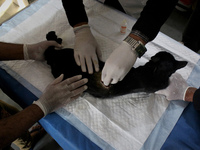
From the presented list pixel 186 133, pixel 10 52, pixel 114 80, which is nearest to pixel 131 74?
pixel 114 80

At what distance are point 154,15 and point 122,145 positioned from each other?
2.54 feet

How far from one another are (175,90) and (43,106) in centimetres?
83

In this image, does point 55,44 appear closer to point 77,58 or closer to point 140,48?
point 77,58

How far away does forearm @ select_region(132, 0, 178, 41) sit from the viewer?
0.96 meters

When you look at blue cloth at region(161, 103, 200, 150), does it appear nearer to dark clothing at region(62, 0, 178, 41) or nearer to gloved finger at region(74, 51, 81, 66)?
dark clothing at region(62, 0, 178, 41)

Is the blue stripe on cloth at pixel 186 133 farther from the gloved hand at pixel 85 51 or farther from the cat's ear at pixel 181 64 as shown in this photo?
the gloved hand at pixel 85 51

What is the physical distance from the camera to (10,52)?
1.15 m

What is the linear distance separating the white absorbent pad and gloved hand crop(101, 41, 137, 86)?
216 mm

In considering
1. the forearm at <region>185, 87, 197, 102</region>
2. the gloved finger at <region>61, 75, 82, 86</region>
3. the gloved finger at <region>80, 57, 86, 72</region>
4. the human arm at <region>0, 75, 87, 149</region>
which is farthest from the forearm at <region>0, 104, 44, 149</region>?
the forearm at <region>185, 87, 197, 102</region>

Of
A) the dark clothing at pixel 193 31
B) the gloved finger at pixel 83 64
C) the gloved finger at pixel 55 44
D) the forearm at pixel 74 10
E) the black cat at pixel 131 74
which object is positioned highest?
the forearm at pixel 74 10

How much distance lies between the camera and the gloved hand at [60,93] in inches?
39.1

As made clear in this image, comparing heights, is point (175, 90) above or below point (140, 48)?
below

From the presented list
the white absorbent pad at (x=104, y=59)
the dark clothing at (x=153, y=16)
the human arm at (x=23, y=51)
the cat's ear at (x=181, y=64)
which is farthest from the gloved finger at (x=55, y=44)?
the cat's ear at (x=181, y=64)

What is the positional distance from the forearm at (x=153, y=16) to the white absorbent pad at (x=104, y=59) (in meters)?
0.35
